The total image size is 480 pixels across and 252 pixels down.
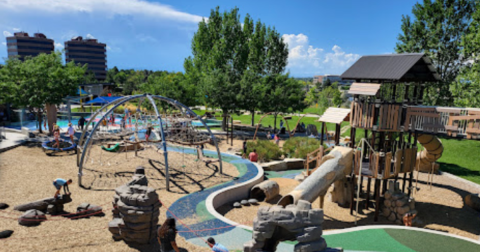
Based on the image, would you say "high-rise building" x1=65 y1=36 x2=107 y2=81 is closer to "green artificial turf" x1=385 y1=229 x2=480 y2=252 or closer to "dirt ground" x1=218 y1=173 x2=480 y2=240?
"dirt ground" x1=218 y1=173 x2=480 y2=240

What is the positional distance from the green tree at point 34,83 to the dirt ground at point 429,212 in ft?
60.6

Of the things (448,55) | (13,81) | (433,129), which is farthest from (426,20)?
(13,81)

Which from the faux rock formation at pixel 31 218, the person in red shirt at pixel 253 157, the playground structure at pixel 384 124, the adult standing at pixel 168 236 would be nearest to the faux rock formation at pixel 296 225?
the adult standing at pixel 168 236

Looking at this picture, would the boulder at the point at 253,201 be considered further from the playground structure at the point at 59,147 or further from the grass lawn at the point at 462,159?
the grass lawn at the point at 462,159

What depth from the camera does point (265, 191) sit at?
50.9 ft

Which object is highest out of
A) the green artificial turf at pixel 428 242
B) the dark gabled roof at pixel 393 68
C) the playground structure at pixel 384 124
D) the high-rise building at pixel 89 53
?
the high-rise building at pixel 89 53

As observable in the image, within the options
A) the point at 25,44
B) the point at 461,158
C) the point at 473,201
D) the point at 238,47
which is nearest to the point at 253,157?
the point at 473,201

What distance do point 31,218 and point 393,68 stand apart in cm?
1610

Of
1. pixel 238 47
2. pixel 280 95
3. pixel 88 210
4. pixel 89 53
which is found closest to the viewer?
pixel 88 210

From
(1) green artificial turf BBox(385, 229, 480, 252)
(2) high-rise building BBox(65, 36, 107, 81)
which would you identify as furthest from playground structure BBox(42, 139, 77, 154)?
(2) high-rise building BBox(65, 36, 107, 81)

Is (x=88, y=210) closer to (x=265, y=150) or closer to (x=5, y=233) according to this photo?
(x=5, y=233)

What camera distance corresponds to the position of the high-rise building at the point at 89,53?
5792 inches

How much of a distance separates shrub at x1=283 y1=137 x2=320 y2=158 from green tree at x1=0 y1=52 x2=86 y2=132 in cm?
1877

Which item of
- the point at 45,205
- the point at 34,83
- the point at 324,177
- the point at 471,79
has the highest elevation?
the point at 471,79
